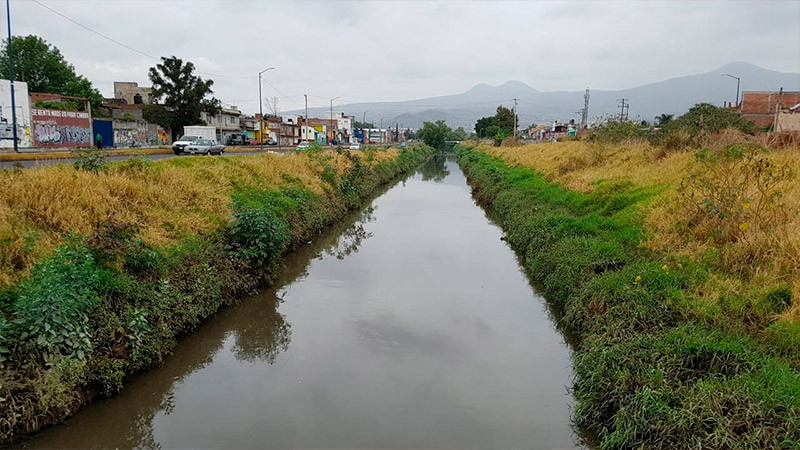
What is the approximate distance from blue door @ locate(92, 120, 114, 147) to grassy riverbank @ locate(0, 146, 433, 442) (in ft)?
99.1

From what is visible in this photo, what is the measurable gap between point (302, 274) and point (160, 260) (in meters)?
4.23

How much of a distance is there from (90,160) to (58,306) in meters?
6.11

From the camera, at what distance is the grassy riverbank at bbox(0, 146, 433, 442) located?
5199mm

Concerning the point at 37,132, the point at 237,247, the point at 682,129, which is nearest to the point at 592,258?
the point at 237,247

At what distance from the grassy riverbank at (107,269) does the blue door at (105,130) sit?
3020 centimetres

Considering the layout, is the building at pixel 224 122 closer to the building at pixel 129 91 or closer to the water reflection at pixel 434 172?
the building at pixel 129 91

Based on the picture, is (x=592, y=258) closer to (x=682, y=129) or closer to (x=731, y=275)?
(x=731, y=275)

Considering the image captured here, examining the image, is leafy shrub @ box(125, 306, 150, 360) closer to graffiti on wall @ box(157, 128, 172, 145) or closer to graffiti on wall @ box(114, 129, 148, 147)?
graffiti on wall @ box(114, 129, 148, 147)

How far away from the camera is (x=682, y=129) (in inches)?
701

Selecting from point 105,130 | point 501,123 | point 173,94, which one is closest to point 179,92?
point 173,94

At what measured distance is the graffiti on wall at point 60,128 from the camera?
104 feet

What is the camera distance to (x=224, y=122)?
6838 centimetres

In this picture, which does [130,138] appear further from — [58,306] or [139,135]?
[58,306]

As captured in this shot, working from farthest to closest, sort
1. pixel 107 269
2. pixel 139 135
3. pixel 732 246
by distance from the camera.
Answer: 1. pixel 139 135
2. pixel 732 246
3. pixel 107 269
